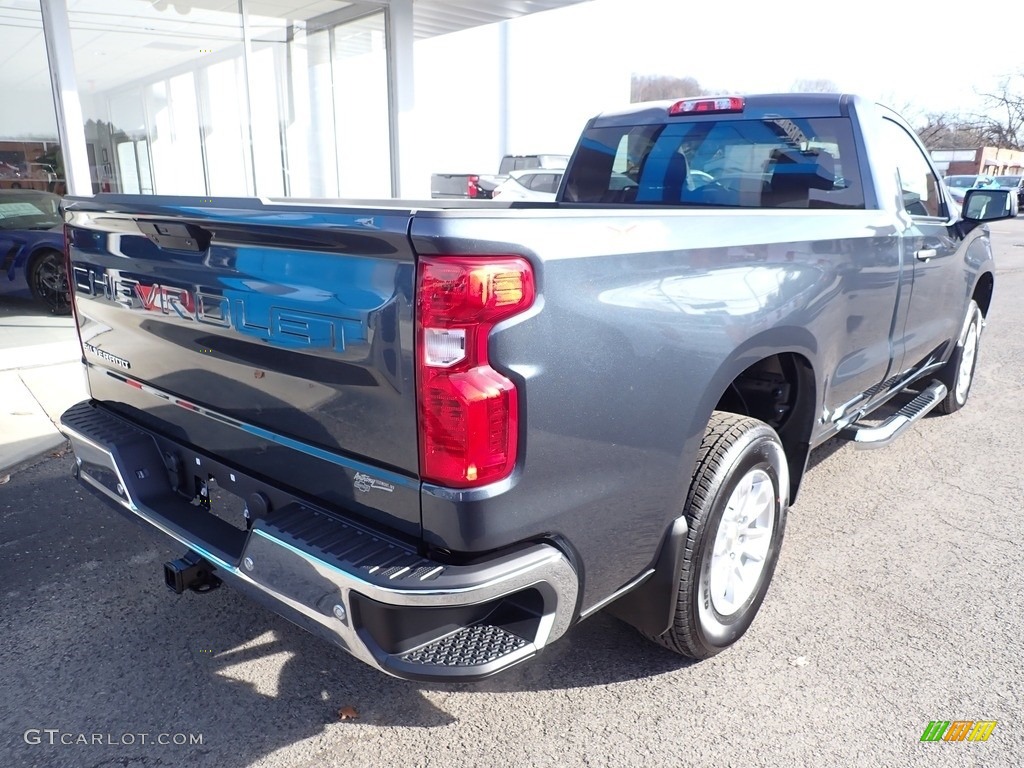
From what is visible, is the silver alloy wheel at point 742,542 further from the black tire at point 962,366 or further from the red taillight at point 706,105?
the black tire at point 962,366

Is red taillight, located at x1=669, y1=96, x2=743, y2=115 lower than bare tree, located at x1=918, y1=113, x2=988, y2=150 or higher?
lower

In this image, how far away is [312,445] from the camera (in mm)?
2121

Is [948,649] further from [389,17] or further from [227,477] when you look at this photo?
[389,17]

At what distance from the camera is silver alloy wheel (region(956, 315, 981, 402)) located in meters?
5.50

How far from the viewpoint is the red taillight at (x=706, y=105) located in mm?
3910

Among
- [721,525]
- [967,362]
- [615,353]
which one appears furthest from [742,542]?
[967,362]

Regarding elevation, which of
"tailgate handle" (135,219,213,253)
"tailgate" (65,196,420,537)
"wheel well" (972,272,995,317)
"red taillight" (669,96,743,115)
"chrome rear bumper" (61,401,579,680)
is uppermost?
"red taillight" (669,96,743,115)

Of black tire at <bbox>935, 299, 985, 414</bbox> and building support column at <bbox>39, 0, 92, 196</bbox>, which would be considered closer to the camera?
black tire at <bbox>935, 299, 985, 414</bbox>

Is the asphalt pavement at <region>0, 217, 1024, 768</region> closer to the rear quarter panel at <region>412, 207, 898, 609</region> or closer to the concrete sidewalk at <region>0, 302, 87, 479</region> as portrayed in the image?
the rear quarter panel at <region>412, 207, 898, 609</region>

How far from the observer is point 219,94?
30.7ft

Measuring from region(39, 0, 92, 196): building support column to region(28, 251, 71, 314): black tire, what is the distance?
74 cm

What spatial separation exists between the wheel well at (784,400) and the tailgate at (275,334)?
162cm

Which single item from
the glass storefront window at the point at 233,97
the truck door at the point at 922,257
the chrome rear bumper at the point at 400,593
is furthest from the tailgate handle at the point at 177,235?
the glass storefront window at the point at 233,97

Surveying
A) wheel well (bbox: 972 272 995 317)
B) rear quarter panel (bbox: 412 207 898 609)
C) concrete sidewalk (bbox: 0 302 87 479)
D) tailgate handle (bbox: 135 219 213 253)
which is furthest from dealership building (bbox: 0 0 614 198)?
rear quarter panel (bbox: 412 207 898 609)
